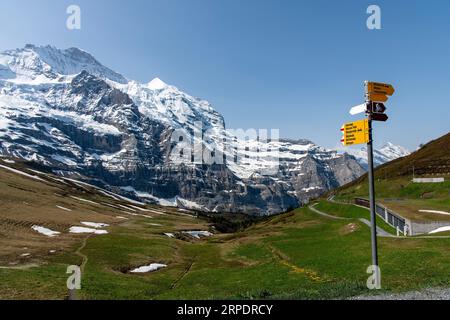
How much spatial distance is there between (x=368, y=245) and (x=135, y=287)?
30955mm

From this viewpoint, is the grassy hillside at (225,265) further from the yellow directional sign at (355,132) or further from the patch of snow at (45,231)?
the yellow directional sign at (355,132)

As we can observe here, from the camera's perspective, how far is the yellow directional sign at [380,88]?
21.2m

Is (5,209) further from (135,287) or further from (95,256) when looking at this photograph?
(135,287)

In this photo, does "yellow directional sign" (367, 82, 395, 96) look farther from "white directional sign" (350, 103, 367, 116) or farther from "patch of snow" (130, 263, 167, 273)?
"patch of snow" (130, 263, 167, 273)

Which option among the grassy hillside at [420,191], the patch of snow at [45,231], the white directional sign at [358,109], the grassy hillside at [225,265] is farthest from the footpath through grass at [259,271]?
the patch of snow at [45,231]

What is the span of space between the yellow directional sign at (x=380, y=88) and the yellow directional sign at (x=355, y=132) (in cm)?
174

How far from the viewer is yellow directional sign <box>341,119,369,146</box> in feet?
68.4

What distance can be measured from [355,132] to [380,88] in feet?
8.87

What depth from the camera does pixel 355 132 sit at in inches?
848

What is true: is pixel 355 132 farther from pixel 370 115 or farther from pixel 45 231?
pixel 45 231
